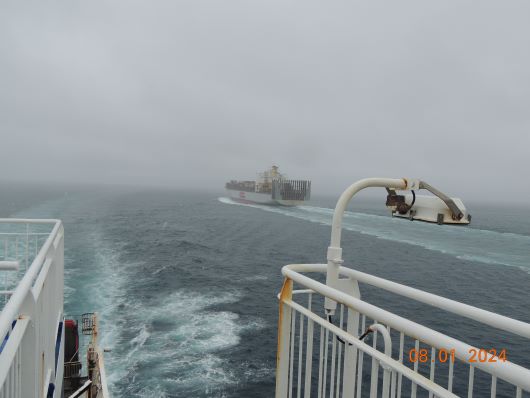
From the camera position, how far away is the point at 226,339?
1568 centimetres

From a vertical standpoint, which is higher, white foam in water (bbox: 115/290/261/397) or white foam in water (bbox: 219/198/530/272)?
white foam in water (bbox: 219/198/530/272)

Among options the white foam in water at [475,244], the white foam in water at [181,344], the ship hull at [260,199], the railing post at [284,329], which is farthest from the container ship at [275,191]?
the railing post at [284,329]

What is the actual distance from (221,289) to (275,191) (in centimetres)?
7026

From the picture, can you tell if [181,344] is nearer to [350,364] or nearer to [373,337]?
[373,337]

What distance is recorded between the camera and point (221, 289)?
22.4 metres

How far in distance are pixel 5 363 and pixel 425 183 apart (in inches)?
115

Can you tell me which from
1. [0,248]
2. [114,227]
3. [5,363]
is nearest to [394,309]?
[5,363]

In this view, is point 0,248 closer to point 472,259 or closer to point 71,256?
point 71,256

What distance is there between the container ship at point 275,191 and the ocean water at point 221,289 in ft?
144

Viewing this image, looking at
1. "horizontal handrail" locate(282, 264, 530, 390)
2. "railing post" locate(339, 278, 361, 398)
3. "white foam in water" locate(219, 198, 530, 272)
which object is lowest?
"white foam in water" locate(219, 198, 530, 272)

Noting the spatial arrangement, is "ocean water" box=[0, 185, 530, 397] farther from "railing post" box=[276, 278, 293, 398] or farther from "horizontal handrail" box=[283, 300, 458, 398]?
"horizontal handrail" box=[283, 300, 458, 398]

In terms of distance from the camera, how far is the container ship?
3612 inches

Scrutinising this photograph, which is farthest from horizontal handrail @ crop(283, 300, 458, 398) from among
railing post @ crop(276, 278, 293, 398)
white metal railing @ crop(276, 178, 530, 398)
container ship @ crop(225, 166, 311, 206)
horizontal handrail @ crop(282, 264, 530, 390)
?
container ship @ crop(225, 166, 311, 206)

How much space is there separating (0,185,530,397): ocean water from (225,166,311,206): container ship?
44.0 meters
